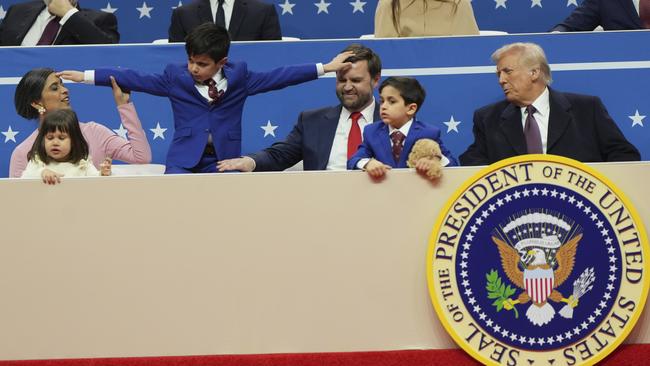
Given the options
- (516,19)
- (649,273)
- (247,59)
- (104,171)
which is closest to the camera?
(649,273)

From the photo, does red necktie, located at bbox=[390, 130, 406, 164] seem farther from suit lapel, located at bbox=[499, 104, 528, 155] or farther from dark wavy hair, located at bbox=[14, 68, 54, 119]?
dark wavy hair, located at bbox=[14, 68, 54, 119]

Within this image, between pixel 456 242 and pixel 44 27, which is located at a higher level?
pixel 456 242

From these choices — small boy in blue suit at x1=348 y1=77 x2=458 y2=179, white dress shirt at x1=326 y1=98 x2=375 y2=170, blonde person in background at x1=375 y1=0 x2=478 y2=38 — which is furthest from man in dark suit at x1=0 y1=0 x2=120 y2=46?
small boy in blue suit at x1=348 y1=77 x2=458 y2=179

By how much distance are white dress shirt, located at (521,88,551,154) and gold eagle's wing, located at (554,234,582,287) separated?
3.59 ft

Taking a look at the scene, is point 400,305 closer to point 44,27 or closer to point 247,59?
point 247,59

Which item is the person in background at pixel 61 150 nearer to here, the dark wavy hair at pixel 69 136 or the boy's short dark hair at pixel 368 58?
the dark wavy hair at pixel 69 136

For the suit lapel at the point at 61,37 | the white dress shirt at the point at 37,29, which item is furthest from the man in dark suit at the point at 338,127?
the white dress shirt at the point at 37,29

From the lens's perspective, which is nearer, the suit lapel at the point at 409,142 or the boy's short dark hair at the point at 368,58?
the suit lapel at the point at 409,142

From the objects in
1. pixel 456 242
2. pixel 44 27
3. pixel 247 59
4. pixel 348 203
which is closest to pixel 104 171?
pixel 348 203

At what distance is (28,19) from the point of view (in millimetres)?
6203

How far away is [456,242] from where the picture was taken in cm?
352

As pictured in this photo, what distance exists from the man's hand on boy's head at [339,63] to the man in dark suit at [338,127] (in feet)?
0.09

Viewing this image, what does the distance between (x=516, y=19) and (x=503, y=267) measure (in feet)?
11.5

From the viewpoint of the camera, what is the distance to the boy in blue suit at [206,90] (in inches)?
180
